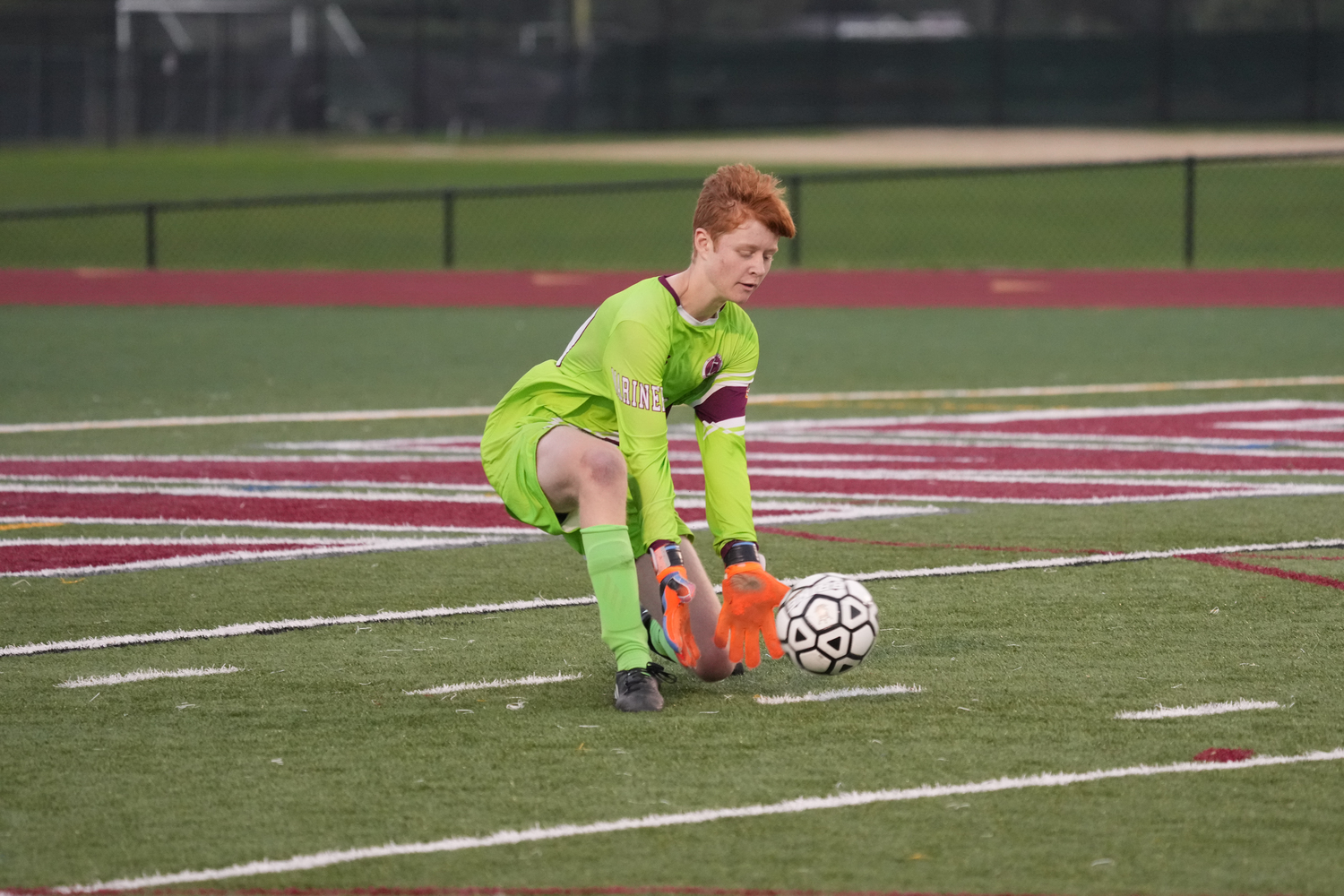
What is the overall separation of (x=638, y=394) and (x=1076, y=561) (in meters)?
2.63

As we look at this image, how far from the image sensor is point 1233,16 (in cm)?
4219

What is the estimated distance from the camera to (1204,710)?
512 cm

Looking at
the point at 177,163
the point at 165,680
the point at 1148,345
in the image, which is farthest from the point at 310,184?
the point at 165,680

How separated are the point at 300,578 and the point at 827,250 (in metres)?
18.8

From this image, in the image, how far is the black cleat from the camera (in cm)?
516

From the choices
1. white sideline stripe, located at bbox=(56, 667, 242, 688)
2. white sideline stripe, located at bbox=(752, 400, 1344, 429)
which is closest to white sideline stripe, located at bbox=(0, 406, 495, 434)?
white sideline stripe, located at bbox=(752, 400, 1344, 429)

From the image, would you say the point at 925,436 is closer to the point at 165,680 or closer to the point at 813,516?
the point at 813,516

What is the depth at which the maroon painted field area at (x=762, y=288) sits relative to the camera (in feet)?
64.0

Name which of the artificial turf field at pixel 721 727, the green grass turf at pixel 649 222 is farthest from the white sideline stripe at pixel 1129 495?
the green grass turf at pixel 649 222

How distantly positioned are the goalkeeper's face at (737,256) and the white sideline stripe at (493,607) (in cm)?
119

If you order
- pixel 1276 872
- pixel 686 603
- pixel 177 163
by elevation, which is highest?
pixel 177 163

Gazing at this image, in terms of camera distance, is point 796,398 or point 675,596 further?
point 796,398

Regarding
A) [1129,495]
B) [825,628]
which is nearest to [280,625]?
[825,628]

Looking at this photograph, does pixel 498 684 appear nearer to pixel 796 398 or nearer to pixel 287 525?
pixel 287 525
